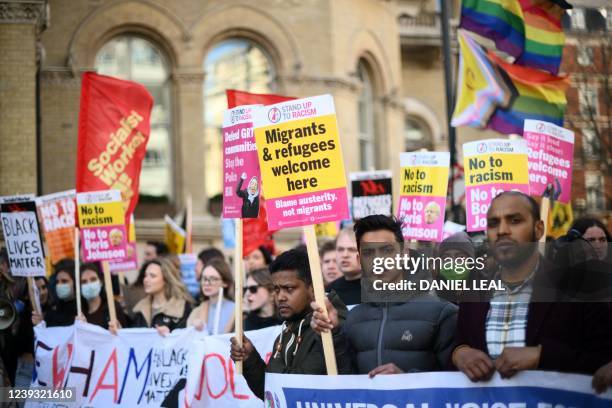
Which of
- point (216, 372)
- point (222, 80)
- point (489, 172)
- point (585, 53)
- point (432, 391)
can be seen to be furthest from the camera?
point (585, 53)

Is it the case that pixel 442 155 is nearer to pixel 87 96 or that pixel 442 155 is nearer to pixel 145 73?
pixel 87 96

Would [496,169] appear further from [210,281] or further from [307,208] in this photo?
[307,208]

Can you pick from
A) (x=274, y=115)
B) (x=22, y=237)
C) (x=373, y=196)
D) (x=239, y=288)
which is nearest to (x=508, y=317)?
(x=274, y=115)

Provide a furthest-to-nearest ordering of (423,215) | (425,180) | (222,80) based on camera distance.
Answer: (222,80) < (425,180) < (423,215)

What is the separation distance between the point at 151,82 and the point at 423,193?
14811 millimetres

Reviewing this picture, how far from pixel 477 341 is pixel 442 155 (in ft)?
18.8

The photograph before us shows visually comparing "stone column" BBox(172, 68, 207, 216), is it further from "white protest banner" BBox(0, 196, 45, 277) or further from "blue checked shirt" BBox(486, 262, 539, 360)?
"blue checked shirt" BBox(486, 262, 539, 360)

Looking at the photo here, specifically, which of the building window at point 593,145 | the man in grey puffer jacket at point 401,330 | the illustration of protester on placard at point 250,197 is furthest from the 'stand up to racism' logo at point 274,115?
the building window at point 593,145

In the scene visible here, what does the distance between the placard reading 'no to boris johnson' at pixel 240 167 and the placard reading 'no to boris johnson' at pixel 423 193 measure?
10.3 ft

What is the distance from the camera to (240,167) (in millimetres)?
8000

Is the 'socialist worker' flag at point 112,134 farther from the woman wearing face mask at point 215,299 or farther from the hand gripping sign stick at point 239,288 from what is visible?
the hand gripping sign stick at point 239,288

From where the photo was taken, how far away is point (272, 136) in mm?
6984

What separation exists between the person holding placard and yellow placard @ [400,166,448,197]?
5.49m

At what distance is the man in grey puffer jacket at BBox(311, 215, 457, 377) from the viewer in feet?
19.3
